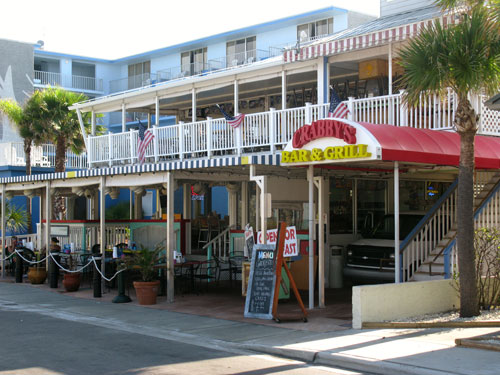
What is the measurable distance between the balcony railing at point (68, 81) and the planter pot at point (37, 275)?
26.5 meters

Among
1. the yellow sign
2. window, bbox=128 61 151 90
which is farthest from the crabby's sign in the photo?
window, bbox=128 61 151 90

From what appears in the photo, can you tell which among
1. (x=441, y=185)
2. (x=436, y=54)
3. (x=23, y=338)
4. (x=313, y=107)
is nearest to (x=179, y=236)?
(x=313, y=107)

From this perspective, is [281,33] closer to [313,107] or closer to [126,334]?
[313,107]

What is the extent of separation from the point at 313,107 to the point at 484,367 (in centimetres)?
878

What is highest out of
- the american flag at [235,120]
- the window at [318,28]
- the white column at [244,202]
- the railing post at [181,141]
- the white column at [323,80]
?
the window at [318,28]

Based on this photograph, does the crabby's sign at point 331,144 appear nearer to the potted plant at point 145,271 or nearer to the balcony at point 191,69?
the potted plant at point 145,271

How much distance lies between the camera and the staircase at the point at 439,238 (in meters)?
13.0

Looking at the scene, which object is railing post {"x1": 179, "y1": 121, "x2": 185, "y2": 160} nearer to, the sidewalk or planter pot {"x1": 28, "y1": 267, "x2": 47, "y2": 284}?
the sidewalk

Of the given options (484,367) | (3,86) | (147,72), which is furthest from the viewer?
(147,72)

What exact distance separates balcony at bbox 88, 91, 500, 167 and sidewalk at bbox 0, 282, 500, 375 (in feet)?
15.1

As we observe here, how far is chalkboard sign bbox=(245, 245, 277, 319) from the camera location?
1227 cm

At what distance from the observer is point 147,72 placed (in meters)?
45.7

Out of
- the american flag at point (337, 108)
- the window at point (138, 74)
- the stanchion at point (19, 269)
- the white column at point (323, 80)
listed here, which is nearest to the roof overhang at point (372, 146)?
the american flag at point (337, 108)

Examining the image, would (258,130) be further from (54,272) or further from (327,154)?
(54,272)
